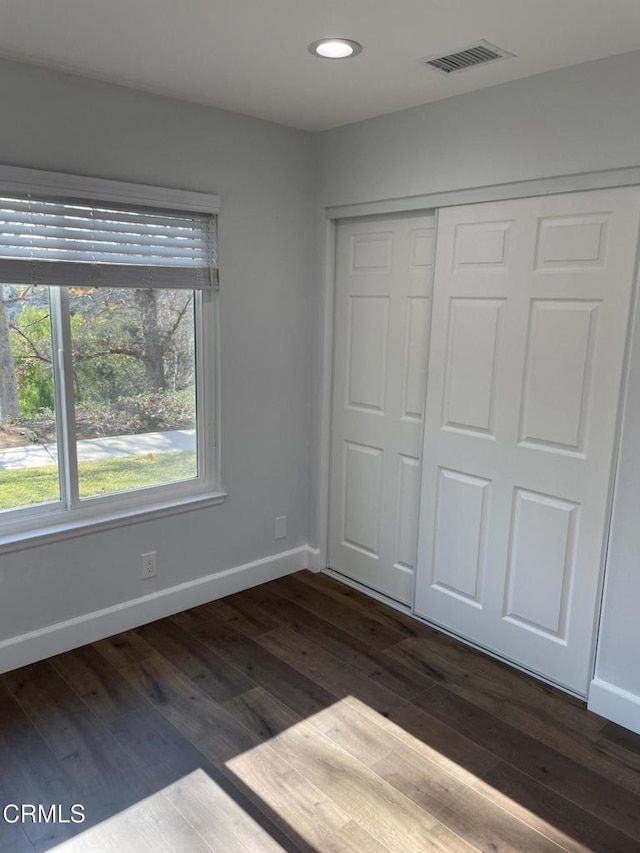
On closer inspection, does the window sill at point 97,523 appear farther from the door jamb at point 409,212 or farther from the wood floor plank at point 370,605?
the wood floor plank at point 370,605

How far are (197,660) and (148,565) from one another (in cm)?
Result: 52

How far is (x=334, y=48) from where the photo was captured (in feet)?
7.00

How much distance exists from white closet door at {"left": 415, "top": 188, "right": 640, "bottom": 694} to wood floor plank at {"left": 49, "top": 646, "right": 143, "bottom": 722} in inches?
57.9

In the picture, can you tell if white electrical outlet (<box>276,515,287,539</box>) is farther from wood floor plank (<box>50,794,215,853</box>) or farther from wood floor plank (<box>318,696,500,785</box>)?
wood floor plank (<box>50,794,215,853</box>)

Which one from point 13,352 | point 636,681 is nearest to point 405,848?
point 636,681

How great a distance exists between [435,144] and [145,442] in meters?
1.88

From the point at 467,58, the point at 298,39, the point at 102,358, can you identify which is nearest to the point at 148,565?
the point at 102,358

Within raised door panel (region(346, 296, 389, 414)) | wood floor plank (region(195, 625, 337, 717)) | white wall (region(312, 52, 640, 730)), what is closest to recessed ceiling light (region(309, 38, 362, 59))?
A: white wall (region(312, 52, 640, 730))

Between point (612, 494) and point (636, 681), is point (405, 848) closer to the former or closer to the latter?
point (636, 681)

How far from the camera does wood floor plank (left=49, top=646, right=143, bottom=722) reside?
2412mm

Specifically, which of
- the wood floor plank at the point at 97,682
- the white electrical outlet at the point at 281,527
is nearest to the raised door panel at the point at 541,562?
the white electrical outlet at the point at 281,527

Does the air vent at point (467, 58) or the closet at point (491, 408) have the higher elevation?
the air vent at point (467, 58)

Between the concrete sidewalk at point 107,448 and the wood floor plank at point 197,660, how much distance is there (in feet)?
2.77

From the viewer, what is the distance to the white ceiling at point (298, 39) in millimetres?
1852
